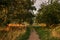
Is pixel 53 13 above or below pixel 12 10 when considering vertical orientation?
below

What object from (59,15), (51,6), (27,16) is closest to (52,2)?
(51,6)

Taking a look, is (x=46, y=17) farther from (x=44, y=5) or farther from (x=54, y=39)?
(x=54, y=39)

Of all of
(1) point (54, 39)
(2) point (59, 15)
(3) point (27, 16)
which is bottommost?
(3) point (27, 16)

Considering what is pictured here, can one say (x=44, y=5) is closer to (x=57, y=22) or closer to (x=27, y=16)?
(x=57, y=22)

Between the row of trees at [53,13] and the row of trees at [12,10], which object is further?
the row of trees at [53,13]

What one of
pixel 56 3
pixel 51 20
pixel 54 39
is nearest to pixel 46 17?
pixel 51 20

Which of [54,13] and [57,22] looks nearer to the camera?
[54,13]

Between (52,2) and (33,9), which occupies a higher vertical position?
(52,2)

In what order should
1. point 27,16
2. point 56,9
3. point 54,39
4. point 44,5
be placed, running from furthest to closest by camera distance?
point 27,16 < point 44,5 < point 56,9 < point 54,39

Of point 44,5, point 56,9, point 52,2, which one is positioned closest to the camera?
point 56,9

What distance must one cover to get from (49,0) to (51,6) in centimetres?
375

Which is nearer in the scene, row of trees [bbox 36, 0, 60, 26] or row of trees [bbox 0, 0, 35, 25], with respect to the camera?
row of trees [bbox 0, 0, 35, 25]

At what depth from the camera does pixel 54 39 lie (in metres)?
21.8

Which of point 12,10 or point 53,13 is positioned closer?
point 12,10
